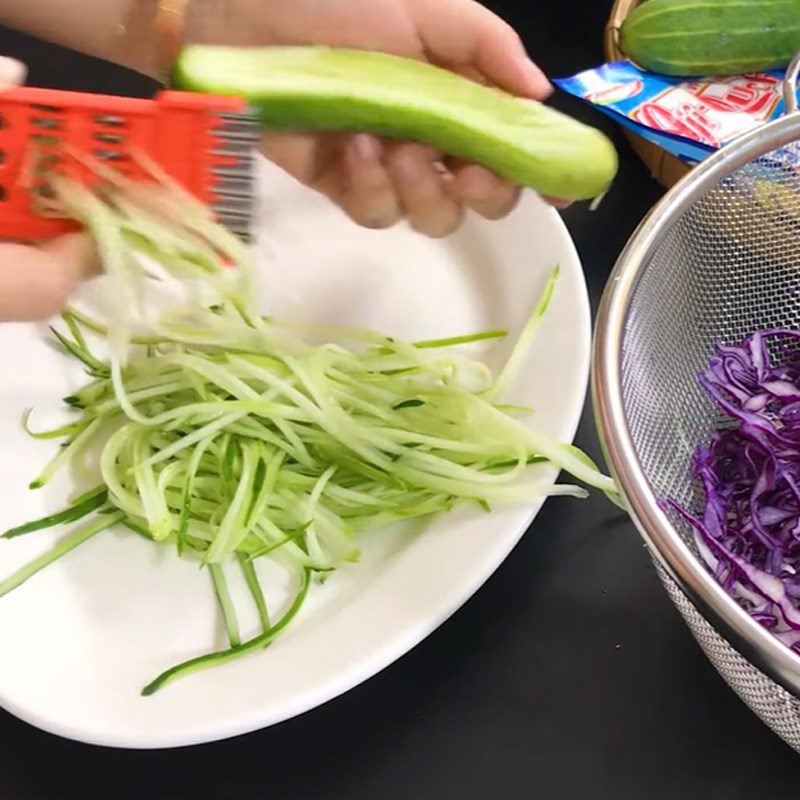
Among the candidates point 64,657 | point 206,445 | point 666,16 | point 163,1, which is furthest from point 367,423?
point 666,16

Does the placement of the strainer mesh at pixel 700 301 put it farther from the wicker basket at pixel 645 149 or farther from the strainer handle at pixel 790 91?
the wicker basket at pixel 645 149

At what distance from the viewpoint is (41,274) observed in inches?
21.0

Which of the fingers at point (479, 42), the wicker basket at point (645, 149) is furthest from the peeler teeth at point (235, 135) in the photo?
the wicker basket at point (645, 149)

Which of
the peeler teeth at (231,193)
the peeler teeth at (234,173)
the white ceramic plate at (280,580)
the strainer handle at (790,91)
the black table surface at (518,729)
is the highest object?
the strainer handle at (790,91)

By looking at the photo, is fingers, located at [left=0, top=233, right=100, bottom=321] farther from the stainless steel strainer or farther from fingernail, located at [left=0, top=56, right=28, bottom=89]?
the stainless steel strainer

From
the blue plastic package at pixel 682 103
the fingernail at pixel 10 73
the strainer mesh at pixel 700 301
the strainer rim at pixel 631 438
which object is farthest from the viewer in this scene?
the blue plastic package at pixel 682 103

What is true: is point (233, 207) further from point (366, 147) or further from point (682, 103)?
point (682, 103)

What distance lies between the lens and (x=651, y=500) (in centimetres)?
47

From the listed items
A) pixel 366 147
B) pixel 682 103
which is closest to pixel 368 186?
pixel 366 147

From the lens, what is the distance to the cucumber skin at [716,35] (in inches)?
33.4

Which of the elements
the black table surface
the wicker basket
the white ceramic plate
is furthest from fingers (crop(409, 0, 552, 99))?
the black table surface

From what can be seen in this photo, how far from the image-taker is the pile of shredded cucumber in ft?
2.06

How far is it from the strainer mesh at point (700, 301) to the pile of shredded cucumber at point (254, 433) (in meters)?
0.06

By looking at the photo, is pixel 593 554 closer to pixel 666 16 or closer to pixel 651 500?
pixel 651 500
